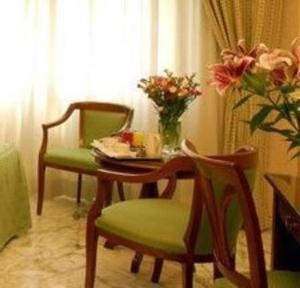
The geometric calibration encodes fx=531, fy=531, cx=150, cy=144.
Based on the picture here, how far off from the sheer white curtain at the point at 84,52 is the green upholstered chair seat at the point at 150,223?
1.70 m

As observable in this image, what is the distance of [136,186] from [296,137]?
274 cm

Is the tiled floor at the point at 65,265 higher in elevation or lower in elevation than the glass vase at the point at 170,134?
lower

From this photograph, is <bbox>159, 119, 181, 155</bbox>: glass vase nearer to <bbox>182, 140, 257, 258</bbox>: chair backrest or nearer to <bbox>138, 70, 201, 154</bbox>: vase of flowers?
<bbox>138, 70, 201, 154</bbox>: vase of flowers

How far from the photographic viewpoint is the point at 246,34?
3.87 metres

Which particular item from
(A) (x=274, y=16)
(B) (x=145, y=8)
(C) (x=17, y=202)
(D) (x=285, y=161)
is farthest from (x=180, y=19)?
(C) (x=17, y=202)

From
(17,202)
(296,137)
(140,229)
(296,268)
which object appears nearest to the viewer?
(296,137)

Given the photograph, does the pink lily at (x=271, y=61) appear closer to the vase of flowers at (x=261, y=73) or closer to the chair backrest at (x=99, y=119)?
the vase of flowers at (x=261, y=73)

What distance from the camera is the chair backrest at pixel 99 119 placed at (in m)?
4.15

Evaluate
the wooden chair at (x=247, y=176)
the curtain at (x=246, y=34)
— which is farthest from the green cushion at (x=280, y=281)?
the curtain at (x=246, y=34)

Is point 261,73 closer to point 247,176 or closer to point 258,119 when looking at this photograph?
point 258,119

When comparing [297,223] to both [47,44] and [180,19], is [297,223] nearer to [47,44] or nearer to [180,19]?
[180,19]

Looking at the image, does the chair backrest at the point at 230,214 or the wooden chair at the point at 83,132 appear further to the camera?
the wooden chair at the point at 83,132

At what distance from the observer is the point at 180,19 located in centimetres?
417

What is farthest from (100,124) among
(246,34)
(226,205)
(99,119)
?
(226,205)
